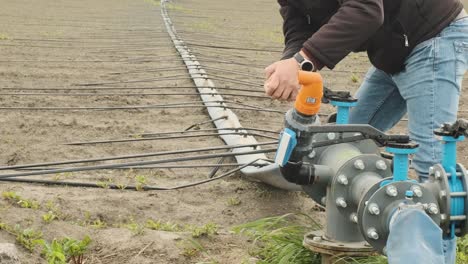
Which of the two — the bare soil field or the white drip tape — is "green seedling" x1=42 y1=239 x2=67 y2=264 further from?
the white drip tape

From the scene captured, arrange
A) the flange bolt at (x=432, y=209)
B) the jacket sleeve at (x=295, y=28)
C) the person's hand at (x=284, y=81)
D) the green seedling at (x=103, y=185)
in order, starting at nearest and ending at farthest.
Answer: the flange bolt at (x=432, y=209)
the person's hand at (x=284, y=81)
the jacket sleeve at (x=295, y=28)
the green seedling at (x=103, y=185)

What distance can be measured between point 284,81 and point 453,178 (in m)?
0.64

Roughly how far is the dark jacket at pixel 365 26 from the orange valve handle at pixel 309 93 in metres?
0.23

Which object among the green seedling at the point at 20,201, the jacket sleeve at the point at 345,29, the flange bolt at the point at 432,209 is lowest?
the green seedling at the point at 20,201

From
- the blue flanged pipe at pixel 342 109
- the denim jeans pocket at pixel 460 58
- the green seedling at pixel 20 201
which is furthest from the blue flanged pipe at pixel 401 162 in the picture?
the green seedling at pixel 20 201

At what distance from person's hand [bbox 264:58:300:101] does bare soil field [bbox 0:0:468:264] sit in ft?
2.48

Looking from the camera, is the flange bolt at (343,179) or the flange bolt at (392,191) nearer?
the flange bolt at (392,191)

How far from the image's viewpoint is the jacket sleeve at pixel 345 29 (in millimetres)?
2504

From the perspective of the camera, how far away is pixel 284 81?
2.47 m

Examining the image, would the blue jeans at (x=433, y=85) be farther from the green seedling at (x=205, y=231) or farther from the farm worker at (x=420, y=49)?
the green seedling at (x=205, y=231)

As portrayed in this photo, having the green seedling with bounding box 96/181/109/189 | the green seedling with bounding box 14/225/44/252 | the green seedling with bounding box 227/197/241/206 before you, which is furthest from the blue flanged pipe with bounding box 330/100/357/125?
the green seedling with bounding box 96/181/109/189

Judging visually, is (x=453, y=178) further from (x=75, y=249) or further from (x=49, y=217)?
(x=49, y=217)

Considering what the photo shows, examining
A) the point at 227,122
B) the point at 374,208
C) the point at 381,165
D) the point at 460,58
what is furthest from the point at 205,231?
the point at 227,122

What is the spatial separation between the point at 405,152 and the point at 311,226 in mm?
1131
